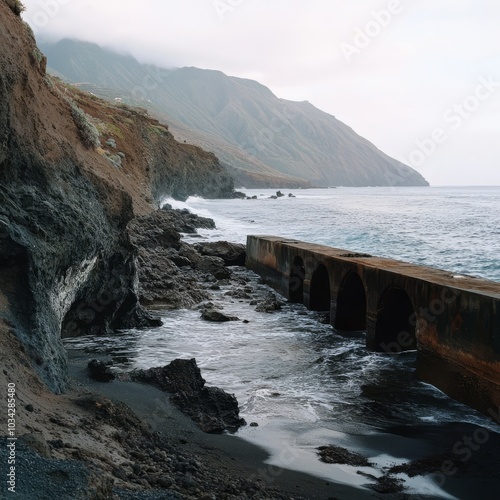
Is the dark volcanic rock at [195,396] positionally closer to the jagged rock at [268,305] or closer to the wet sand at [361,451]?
the wet sand at [361,451]

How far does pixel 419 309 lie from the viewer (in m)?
A: 10.8

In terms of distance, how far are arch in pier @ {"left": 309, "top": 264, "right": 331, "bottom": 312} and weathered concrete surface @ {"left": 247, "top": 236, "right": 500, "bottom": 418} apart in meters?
0.03

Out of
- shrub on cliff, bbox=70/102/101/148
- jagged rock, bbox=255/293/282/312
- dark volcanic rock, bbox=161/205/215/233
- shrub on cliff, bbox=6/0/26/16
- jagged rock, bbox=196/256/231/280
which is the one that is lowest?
jagged rock, bbox=255/293/282/312

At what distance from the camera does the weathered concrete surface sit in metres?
8.80

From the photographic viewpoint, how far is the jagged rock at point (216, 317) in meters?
14.7

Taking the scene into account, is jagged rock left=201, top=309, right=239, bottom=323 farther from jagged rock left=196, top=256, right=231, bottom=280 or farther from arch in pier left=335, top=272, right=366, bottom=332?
jagged rock left=196, top=256, right=231, bottom=280

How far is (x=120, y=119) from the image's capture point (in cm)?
5109

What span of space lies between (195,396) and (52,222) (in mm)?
3180

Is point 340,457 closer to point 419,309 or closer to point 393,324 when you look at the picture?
point 419,309

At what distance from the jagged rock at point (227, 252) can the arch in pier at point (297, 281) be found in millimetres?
6821

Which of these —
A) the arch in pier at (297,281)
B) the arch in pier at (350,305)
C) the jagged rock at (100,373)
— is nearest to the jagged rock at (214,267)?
the arch in pier at (297,281)

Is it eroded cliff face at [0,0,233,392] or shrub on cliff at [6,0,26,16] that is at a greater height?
shrub on cliff at [6,0,26,16]

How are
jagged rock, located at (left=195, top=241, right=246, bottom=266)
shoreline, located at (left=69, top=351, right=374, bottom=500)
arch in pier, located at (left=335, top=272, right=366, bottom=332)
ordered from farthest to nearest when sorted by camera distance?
1. jagged rock, located at (left=195, top=241, right=246, bottom=266)
2. arch in pier, located at (left=335, top=272, right=366, bottom=332)
3. shoreline, located at (left=69, top=351, right=374, bottom=500)

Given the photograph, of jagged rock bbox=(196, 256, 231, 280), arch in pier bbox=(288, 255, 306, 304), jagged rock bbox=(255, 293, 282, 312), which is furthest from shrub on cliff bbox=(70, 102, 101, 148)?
jagged rock bbox=(196, 256, 231, 280)
